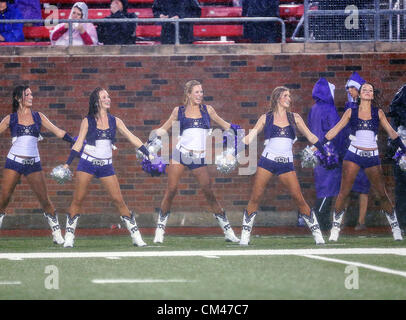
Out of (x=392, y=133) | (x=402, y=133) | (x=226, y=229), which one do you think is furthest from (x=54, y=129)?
(x=402, y=133)

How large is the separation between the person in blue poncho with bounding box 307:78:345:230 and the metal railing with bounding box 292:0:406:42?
102cm

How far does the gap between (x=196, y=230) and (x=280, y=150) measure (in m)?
3.35

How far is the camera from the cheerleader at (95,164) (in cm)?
1125

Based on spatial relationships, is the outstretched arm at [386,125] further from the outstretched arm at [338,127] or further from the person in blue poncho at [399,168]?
the person in blue poncho at [399,168]

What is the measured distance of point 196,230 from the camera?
47.0 feet

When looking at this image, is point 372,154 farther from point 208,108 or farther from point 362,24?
point 362,24

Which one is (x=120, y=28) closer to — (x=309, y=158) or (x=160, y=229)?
(x=160, y=229)

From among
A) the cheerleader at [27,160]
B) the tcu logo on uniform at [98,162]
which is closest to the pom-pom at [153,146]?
the tcu logo on uniform at [98,162]

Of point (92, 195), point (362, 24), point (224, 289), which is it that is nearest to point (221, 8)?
point (362, 24)

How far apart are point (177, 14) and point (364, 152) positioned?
473cm

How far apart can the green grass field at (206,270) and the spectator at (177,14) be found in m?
4.25

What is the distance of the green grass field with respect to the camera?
7.00 metres

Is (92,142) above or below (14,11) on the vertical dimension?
below

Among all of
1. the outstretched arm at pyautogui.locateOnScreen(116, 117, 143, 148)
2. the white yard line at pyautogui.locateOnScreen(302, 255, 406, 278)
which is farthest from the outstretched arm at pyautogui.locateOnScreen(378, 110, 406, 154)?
the outstretched arm at pyautogui.locateOnScreen(116, 117, 143, 148)
